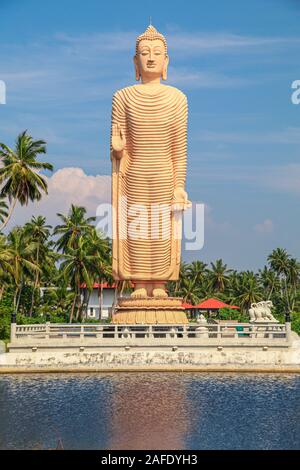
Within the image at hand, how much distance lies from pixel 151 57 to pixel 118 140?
4.69 metres

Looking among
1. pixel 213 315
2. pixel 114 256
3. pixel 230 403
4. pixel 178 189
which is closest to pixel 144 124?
pixel 178 189

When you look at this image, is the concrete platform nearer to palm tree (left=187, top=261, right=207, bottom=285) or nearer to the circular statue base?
the circular statue base

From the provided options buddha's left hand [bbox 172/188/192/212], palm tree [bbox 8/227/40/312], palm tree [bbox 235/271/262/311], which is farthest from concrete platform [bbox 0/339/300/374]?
palm tree [bbox 235/271/262/311]

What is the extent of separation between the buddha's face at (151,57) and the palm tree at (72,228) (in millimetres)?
24362

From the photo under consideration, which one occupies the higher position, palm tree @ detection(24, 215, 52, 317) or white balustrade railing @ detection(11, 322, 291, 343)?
palm tree @ detection(24, 215, 52, 317)

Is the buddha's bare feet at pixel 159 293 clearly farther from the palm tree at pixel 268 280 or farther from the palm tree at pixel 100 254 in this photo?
the palm tree at pixel 268 280

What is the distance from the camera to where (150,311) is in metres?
41.8

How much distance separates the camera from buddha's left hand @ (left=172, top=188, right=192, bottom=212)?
143ft

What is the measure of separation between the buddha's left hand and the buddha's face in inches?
253

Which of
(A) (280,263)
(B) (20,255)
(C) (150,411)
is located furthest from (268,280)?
(C) (150,411)

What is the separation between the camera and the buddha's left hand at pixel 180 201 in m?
43.5

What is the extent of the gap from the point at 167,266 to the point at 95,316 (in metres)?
49.4

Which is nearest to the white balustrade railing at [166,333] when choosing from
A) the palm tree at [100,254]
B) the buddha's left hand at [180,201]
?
the buddha's left hand at [180,201]
